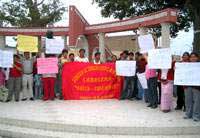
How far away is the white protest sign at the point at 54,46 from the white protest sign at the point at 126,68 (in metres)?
2.00

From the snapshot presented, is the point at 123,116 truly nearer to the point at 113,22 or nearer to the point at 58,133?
the point at 58,133

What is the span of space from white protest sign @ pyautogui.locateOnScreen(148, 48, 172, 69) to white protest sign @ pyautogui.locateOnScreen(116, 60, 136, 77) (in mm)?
1730

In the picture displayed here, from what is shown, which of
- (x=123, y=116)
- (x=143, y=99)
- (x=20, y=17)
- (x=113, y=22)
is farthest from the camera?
(x=20, y=17)

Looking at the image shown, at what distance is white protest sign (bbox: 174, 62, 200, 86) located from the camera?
1095 cm

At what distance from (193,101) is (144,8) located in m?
15.4

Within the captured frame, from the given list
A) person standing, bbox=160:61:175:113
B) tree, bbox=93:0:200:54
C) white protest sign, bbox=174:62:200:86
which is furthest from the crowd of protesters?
tree, bbox=93:0:200:54

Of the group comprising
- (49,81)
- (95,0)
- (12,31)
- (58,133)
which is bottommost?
(58,133)

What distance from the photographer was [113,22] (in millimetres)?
24156

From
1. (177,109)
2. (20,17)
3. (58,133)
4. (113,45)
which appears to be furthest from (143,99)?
(113,45)

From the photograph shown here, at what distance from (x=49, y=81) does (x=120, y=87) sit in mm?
2375

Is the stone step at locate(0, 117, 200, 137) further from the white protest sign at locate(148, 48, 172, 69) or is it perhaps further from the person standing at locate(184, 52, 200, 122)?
the white protest sign at locate(148, 48, 172, 69)

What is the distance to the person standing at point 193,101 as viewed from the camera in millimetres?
10844

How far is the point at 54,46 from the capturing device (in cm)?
1484

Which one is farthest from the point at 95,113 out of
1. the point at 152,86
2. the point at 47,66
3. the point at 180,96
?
the point at 47,66
